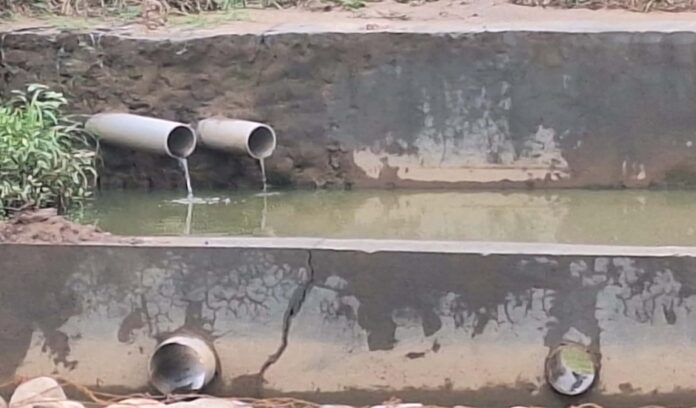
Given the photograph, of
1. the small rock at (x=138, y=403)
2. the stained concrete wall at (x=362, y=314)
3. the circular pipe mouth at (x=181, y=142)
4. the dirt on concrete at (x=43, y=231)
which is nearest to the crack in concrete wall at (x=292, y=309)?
the stained concrete wall at (x=362, y=314)

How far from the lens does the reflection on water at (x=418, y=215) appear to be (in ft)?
A: 15.8

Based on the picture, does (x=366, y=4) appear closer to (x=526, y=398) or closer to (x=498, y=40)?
(x=498, y=40)

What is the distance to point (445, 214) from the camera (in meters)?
5.35

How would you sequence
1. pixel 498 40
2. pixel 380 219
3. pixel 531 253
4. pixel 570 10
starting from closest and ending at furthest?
pixel 531 253, pixel 380 219, pixel 498 40, pixel 570 10

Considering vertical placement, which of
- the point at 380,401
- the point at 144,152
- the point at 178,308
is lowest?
the point at 380,401

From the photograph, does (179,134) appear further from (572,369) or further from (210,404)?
(572,369)

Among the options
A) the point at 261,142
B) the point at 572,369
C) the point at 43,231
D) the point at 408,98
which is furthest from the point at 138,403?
the point at 408,98

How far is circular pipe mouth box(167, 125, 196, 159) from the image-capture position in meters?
5.90

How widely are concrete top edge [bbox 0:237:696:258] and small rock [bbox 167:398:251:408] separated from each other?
0.43 m

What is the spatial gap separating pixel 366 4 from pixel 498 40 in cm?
173

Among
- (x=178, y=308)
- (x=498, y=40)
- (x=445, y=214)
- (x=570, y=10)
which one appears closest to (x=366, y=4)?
(x=570, y=10)

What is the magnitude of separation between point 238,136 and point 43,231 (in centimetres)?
221

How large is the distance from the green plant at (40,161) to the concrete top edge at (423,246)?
1.11 metres

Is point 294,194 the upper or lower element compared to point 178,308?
upper
